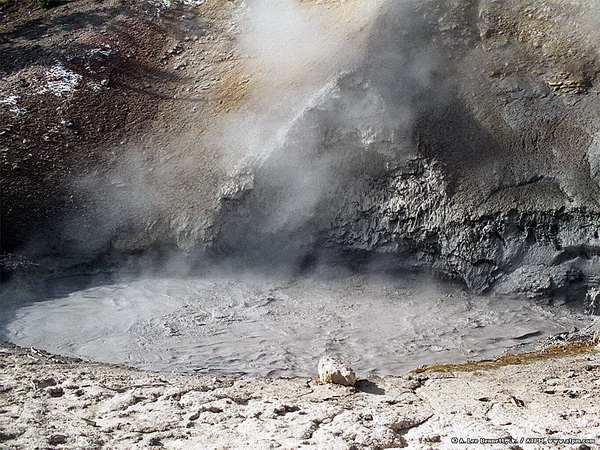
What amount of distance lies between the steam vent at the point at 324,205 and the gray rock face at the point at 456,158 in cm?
2

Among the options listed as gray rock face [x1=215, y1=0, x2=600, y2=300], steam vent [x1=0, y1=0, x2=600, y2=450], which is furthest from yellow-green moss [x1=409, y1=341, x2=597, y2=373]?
gray rock face [x1=215, y1=0, x2=600, y2=300]

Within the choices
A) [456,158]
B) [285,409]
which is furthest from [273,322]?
[456,158]

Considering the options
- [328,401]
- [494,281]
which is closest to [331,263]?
[494,281]

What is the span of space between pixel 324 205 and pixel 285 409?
3557mm

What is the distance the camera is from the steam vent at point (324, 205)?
544cm

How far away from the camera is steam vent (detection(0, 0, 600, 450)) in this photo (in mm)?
5441

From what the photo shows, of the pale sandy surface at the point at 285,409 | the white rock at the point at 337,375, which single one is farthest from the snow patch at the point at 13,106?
the white rock at the point at 337,375

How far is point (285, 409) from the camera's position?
3695 mm

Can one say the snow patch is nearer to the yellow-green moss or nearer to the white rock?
the white rock

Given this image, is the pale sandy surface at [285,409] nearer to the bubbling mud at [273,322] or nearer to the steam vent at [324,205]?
the steam vent at [324,205]

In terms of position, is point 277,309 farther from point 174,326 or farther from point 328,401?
point 328,401

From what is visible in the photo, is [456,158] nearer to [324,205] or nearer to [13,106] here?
[324,205]

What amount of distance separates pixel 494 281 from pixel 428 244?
801 millimetres

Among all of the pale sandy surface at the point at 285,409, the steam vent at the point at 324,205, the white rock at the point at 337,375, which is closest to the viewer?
the pale sandy surface at the point at 285,409
